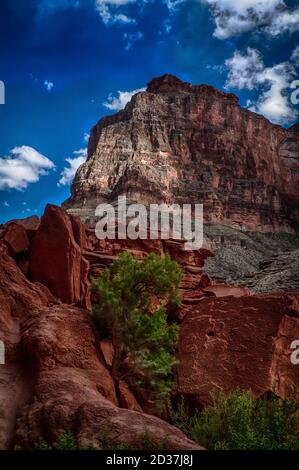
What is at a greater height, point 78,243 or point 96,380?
point 78,243

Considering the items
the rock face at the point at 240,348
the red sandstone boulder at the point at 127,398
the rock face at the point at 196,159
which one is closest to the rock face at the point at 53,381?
the red sandstone boulder at the point at 127,398

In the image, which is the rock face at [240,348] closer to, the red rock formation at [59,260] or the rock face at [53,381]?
the rock face at [53,381]

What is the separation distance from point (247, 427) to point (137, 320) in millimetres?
5665

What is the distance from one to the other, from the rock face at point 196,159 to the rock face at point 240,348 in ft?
291

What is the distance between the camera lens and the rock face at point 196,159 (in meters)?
119

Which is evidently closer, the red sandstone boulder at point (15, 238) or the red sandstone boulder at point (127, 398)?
the red sandstone boulder at point (127, 398)

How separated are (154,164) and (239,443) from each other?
379 feet

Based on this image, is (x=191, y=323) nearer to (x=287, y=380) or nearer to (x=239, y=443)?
(x=287, y=380)

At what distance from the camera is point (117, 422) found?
9648mm

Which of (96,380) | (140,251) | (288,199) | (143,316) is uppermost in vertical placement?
(288,199)

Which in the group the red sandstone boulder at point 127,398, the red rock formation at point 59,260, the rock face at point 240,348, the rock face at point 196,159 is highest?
the rock face at point 196,159

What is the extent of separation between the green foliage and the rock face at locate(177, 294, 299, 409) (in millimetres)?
2305

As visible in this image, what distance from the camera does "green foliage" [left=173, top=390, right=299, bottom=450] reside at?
10.9 meters
